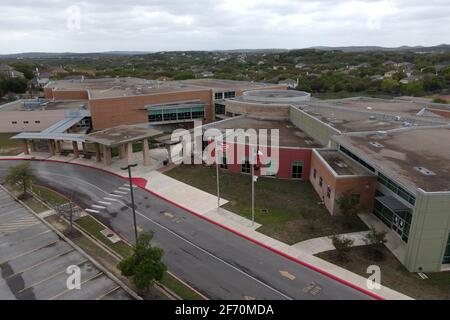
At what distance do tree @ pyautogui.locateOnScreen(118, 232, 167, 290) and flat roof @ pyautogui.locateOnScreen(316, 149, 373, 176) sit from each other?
69.8 ft

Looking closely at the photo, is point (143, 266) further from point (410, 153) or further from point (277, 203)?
point (410, 153)

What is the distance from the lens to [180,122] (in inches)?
2940

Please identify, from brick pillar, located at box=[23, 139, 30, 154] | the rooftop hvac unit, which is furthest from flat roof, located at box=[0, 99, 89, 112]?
the rooftop hvac unit

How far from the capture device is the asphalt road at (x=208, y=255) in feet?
76.8

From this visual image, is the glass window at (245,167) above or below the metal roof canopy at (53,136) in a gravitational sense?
below

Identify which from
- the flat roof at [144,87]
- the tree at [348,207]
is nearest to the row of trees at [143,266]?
the tree at [348,207]

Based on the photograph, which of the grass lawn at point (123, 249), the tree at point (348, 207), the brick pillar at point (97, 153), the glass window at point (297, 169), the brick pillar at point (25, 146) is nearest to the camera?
the grass lawn at point (123, 249)

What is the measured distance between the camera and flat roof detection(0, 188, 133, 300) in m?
23.2

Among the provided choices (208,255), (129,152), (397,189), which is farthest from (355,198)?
(129,152)

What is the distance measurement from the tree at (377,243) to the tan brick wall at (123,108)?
55.1 meters

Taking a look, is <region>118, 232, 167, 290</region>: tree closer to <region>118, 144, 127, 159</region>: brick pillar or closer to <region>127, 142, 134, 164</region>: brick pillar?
<region>127, 142, 134, 164</region>: brick pillar

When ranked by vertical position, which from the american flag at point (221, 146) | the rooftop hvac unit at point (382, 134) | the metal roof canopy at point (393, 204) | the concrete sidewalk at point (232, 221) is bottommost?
the concrete sidewalk at point (232, 221)

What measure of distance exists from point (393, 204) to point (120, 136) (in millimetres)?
38571

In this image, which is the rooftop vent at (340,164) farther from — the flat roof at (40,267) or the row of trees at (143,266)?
the flat roof at (40,267)
